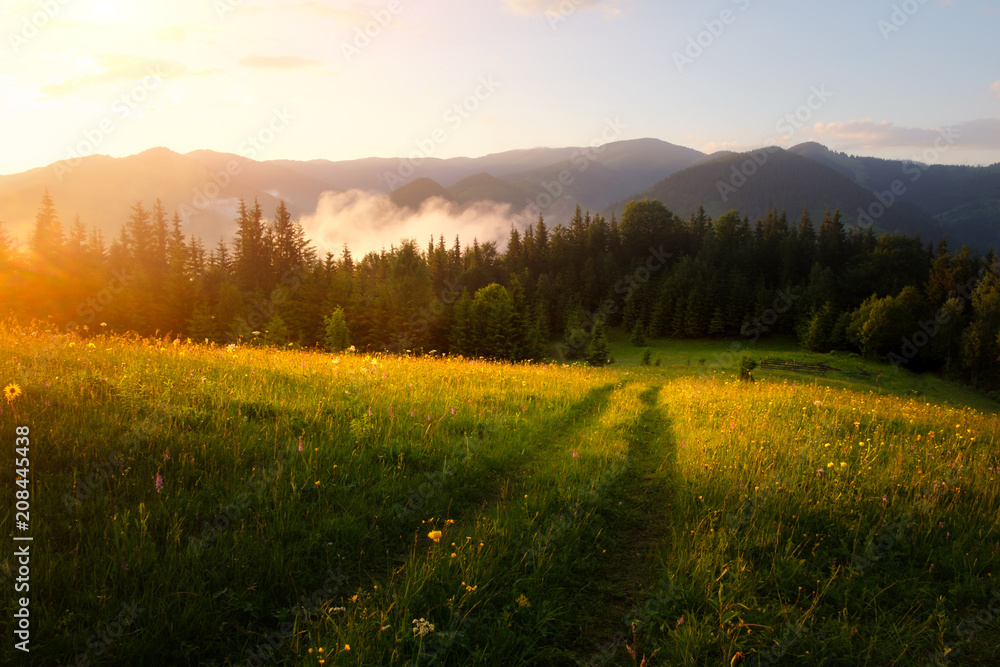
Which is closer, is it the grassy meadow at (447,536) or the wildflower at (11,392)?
the grassy meadow at (447,536)

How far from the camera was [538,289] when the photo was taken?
104812 mm

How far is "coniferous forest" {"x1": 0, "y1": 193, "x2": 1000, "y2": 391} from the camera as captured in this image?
5475cm

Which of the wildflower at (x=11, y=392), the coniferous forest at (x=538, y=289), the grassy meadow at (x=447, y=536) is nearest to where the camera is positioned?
the grassy meadow at (x=447, y=536)

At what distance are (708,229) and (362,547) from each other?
148 m

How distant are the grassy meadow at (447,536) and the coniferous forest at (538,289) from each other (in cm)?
857

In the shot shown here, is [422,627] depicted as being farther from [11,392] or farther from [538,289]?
[538,289]

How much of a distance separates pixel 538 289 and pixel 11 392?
101 metres

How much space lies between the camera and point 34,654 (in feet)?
9.20

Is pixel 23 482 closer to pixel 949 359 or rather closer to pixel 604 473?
pixel 604 473

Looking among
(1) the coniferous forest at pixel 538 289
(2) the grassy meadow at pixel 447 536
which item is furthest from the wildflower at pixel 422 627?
(1) the coniferous forest at pixel 538 289

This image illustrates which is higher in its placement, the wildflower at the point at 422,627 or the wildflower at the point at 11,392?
the wildflower at the point at 11,392

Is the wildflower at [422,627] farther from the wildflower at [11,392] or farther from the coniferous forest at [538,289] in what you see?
the coniferous forest at [538,289]


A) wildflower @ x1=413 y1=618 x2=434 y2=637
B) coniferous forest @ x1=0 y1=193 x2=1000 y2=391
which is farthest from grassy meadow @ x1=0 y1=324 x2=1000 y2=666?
coniferous forest @ x1=0 y1=193 x2=1000 y2=391

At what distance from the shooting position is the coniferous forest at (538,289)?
5475 centimetres
